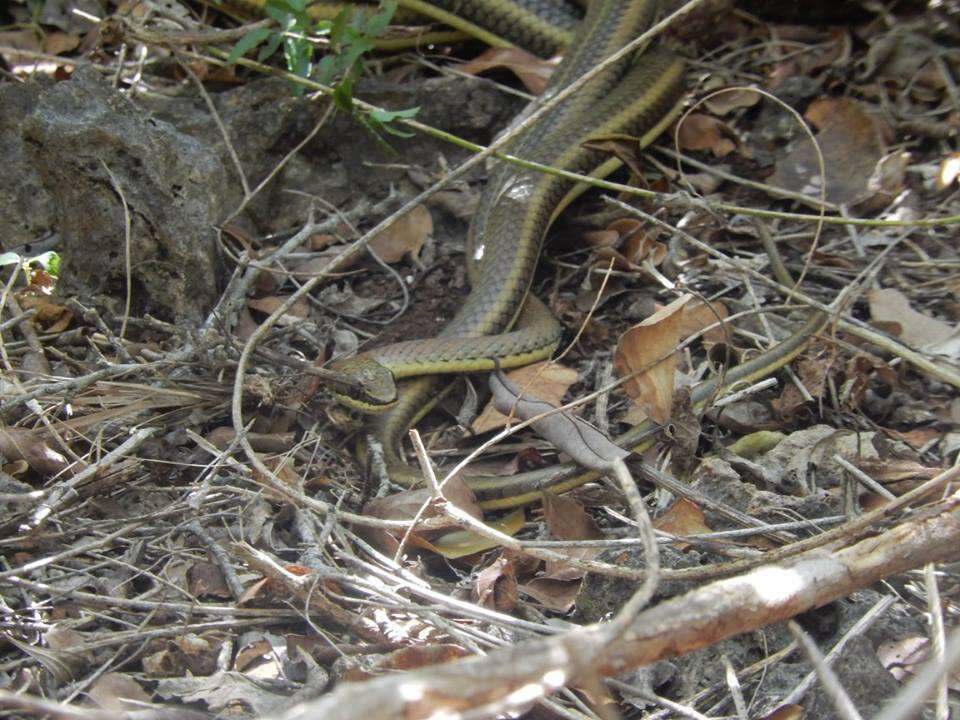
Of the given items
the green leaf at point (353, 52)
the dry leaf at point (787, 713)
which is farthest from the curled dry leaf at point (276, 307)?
the dry leaf at point (787, 713)

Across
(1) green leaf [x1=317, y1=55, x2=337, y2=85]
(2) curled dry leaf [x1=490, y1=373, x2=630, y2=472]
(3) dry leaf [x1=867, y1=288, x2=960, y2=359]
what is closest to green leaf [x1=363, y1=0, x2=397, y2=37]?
(1) green leaf [x1=317, y1=55, x2=337, y2=85]

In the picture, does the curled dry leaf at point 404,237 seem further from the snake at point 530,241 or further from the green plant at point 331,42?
the green plant at point 331,42

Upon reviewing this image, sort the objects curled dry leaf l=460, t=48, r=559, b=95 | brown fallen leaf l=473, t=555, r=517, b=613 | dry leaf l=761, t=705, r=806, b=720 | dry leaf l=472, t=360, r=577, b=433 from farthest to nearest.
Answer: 1. curled dry leaf l=460, t=48, r=559, b=95
2. dry leaf l=472, t=360, r=577, b=433
3. brown fallen leaf l=473, t=555, r=517, b=613
4. dry leaf l=761, t=705, r=806, b=720

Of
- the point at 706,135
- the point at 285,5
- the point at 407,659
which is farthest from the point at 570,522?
the point at 285,5

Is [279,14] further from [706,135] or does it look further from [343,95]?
[706,135]

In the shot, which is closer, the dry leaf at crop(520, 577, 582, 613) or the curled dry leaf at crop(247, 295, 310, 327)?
the dry leaf at crop(520, 577, 582, 613)

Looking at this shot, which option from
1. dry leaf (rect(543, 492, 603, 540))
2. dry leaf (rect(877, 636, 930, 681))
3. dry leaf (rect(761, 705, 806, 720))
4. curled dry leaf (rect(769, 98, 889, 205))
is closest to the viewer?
dry leaf (rect(761, 705, 806, 720))

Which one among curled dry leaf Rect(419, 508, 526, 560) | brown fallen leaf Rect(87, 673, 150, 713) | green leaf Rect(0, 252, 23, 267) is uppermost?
green leaf Rect(0, 252, 23, 267)

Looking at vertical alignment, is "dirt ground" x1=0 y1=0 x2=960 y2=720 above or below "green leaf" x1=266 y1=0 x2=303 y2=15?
below

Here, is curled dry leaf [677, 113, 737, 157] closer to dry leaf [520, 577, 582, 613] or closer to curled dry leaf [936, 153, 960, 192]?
curled dry leaf [936, 153, 960, 192]
